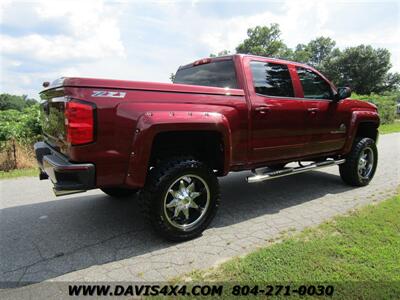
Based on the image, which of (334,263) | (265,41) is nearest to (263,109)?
(334,263)

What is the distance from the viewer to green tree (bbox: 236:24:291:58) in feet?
156

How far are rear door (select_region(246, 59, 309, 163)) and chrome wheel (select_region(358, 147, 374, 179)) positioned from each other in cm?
174

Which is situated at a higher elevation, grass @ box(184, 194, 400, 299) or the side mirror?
the side mirror

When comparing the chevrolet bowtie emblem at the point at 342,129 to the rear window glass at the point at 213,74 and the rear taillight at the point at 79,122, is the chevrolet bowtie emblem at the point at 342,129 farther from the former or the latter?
the rear taillight at the point at 79,122

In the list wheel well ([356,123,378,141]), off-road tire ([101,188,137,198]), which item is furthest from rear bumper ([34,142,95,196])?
wheel well ([356,123,378,141])

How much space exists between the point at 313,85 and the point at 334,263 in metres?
2.94

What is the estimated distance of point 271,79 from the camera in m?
4.33

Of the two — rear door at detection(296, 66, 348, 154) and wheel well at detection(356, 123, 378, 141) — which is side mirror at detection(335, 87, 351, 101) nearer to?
rear door at detection(296, 66, 348, 154)

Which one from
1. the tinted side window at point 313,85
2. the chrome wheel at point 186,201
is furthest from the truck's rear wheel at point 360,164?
the chrome wheel at point 186,201

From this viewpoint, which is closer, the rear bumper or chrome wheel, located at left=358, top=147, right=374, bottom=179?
the rear bumper

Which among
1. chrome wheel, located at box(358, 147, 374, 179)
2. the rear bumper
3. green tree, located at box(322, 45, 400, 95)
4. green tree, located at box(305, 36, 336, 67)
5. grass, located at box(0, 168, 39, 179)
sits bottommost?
grass, located at box(0, 168, 39, 179)

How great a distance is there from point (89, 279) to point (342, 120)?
4.46 metres

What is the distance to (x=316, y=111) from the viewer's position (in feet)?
15.7

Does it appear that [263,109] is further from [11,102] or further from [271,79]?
[11,102]
